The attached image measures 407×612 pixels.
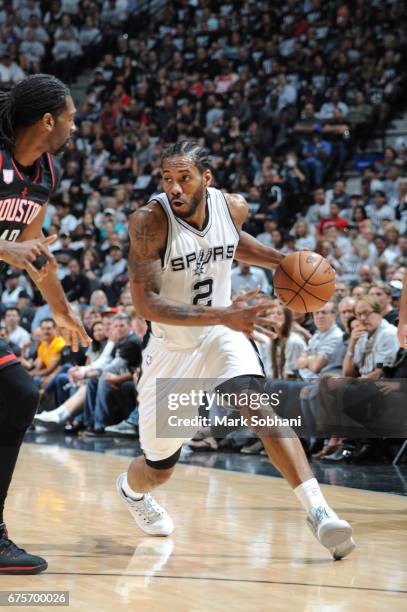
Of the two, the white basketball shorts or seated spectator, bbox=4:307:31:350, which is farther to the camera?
seated spectator, bbox=4:307:31:350

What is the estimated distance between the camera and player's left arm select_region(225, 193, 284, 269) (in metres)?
5.18

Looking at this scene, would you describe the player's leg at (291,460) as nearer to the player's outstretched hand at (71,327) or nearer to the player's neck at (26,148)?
the player's outstretched hand at (71,327)

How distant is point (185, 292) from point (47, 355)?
26.1 feet

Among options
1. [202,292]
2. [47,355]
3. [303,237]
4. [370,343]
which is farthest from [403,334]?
[303,237]

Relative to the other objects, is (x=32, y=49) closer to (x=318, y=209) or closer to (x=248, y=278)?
(x=318, y=209)

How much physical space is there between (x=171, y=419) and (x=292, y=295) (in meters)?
0.88

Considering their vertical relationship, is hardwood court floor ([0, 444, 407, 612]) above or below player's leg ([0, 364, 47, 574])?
below

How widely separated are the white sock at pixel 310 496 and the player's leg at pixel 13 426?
1210 mm

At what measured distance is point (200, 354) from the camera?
488 centimetres

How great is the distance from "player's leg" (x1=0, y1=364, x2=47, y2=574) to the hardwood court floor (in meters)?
0.07

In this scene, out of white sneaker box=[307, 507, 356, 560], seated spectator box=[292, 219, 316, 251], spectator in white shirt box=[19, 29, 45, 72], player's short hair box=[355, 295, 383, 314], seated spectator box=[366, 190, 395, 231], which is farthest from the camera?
spectator in white shirt box=[19, 29, 45, 72]

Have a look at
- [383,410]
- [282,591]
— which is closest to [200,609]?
[282,591]

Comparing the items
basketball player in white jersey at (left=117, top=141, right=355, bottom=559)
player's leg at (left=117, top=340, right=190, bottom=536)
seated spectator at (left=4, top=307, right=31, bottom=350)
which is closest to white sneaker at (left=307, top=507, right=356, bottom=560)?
basketball player in white jersey at (left=117, top=141, right=355, bottom=559)

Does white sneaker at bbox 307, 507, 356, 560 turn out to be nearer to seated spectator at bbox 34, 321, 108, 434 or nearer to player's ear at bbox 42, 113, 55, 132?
player's ear at bbox 42, 113, 55, 132
